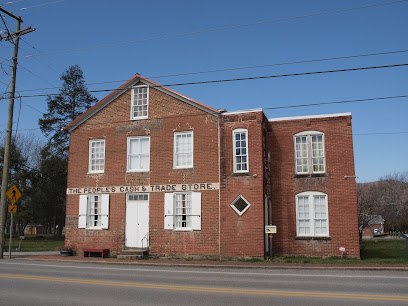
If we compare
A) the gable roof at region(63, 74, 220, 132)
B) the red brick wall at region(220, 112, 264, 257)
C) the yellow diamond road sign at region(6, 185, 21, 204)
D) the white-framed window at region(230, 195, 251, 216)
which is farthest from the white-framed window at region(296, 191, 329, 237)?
the yellow diamond road sign at region(6, 185, 21, 204)

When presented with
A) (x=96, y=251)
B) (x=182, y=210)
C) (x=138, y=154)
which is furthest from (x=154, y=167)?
(x=96, y=251)

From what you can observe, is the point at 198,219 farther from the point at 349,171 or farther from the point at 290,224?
the point at 349,171

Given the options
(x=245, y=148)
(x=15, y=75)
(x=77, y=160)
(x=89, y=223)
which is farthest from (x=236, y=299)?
(x=15, y=75)

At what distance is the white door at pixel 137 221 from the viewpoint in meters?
19.5

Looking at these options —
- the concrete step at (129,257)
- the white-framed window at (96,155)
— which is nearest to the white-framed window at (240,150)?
the concrete step at (129,257)

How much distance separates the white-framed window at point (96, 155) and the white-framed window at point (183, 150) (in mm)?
4544

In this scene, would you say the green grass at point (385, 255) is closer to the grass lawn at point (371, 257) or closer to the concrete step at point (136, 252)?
the grass lawn at point (371, 257)

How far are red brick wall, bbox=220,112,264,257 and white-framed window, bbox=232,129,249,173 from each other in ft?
0.63

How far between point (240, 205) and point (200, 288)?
8800 millimetres

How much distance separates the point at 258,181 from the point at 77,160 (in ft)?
35.2

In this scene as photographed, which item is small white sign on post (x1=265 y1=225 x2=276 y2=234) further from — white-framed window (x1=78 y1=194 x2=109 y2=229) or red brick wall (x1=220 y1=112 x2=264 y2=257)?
white-framed window (x1=78 y1=194 x2=109 y2=229)

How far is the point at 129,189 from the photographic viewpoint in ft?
66.1

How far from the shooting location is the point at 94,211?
20875 mm

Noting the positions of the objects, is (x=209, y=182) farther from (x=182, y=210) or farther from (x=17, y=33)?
(x=17, y=33)
